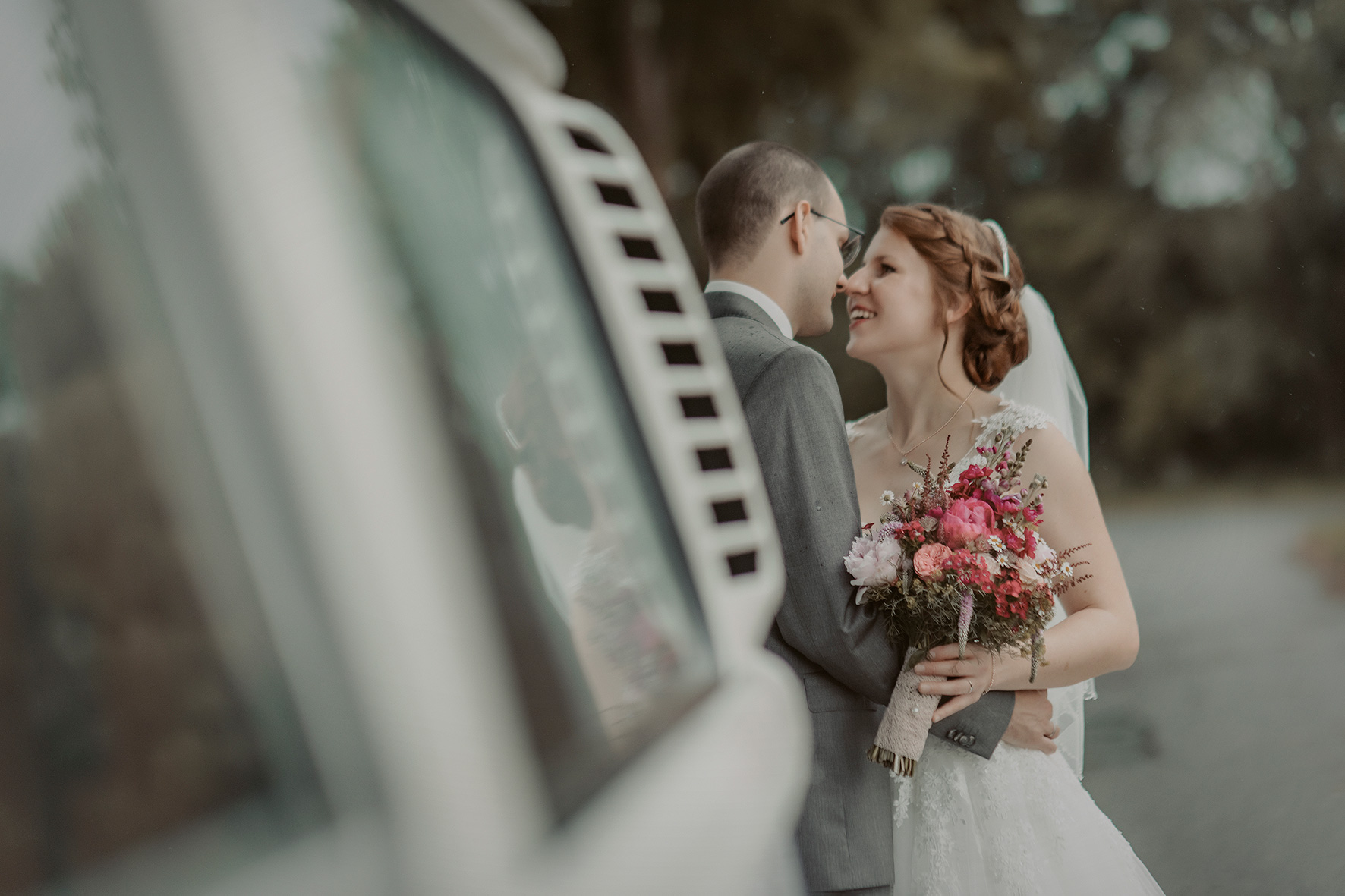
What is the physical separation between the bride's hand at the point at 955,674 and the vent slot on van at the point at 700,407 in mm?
1232

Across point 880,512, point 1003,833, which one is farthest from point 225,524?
point 880,512

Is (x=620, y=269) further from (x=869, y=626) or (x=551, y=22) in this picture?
(x=551, y=22)

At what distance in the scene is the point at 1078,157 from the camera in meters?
13.6

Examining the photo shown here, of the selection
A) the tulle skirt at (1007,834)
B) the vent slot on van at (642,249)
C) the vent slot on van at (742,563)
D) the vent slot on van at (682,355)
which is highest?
the vent slot on van at (642,249)

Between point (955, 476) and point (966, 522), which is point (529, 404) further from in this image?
point (955, 476)

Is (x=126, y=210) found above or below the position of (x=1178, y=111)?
below

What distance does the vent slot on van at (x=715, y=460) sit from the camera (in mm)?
Result: 1084

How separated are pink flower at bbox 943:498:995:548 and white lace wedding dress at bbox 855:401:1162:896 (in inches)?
26.3

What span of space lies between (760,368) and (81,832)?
1.73 meters

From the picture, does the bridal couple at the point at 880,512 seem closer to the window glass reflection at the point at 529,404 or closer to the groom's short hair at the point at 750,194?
the groom's short hair at the point at 750,194

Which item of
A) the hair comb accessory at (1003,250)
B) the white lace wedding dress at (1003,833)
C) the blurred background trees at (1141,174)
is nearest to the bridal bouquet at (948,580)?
the white lace wedding dress at (1003,833)

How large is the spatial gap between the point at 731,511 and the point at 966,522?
119 centimetres

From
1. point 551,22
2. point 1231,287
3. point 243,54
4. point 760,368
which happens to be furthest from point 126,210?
point 1231,287

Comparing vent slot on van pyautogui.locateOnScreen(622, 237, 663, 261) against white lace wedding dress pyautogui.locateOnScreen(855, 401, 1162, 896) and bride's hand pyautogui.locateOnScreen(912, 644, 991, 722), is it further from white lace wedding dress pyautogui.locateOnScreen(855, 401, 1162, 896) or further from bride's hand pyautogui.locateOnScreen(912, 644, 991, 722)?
white lace wedding dress pyautogui.locateOnScreen(855, 401, 1162, 896)
